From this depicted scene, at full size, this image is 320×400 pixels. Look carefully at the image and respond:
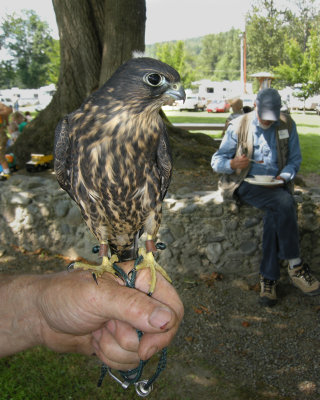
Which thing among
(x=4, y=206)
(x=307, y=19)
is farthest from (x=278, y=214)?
(x=307, y=19)

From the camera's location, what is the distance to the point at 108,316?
189 cm

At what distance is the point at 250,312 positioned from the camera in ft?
15.1

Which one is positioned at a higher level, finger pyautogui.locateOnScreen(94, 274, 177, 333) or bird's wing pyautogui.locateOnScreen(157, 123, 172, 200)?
bird's wing pyautogui.locateOnScreen(157, 123, 172, 200)

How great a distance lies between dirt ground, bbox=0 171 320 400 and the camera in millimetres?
3535

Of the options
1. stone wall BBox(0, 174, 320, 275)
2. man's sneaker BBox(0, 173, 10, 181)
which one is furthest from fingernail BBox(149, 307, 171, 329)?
man's sneaker BBox(0, 173, 10, 181)

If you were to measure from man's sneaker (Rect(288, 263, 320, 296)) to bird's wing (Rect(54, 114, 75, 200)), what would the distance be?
3.46 metres

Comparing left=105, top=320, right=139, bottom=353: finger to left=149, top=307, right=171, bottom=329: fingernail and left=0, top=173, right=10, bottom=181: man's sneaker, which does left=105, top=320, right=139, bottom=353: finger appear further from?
left=0, top=173, right=10, bottom=181: man's sneaker

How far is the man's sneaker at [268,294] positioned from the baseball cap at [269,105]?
2.03 m

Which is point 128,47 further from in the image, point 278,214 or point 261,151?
point 278,214

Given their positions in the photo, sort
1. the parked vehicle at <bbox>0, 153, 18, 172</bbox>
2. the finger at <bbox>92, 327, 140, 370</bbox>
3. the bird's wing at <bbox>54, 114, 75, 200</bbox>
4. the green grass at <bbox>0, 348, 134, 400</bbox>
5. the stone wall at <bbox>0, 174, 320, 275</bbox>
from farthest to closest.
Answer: the parked vehicle at <bbox>0, 153, 18, 172</bbox>, the stone wall at <bbox>0, 174, 320, 275</bbox>, the green grass at <bbox>0, 348, 134, 400</bbox>, the finger at <bbox>92, 327, 140, 370</bbox>, the bird's wing at <bbox>54, 114, 75, 200</bbox>

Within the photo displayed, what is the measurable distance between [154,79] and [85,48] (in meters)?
5.77

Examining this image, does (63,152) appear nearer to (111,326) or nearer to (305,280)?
(111,326)

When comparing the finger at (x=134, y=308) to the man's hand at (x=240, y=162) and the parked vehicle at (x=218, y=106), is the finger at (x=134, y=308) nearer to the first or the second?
the man's hand at (x=240, y=162)

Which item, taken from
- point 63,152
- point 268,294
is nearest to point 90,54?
point 268,294
